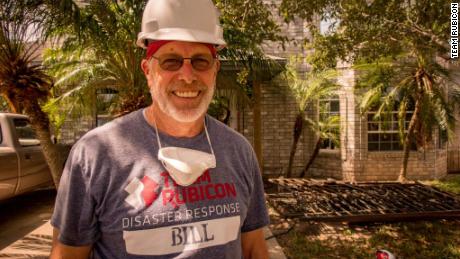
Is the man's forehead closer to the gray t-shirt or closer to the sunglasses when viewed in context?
the sunglasses

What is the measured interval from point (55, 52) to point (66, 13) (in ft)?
9.77

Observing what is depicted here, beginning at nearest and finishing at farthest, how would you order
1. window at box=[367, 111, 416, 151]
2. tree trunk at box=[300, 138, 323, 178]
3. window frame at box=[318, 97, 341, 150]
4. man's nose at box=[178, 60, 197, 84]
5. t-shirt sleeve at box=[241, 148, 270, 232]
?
1. man's nose at box=[178, 60, 197, 84]
2. t-shirt sleeve at box=[241, 148, 270, 232]
3. window at box=[367, 111, 416, 151]
4. tree trunk at box=[300, 138, 323, 178]
5. window frame at box=[318, 97, 341, 150]

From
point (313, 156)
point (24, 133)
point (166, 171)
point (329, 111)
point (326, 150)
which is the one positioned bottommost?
point (313, 156)

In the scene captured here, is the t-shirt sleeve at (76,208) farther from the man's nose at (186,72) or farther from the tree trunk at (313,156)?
the tree trunk at (313,156)

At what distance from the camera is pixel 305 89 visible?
1114cm

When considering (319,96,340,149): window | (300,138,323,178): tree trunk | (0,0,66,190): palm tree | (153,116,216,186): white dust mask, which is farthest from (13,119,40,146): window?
(319,96,340,149): window

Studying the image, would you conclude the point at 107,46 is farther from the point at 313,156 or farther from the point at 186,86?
the point at 313,156

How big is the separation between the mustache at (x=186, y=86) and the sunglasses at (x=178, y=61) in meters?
0.06

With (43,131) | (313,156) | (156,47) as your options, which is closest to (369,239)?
(43,131)

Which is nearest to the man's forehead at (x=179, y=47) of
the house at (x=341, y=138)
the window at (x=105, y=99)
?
the window at (x=105, y=99)

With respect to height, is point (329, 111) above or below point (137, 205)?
above

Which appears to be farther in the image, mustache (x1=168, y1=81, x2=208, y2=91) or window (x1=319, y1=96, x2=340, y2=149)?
window (x1=319, y1=96, x2=340, y2=149)

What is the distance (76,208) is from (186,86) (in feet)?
2.22

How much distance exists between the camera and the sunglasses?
159cm
